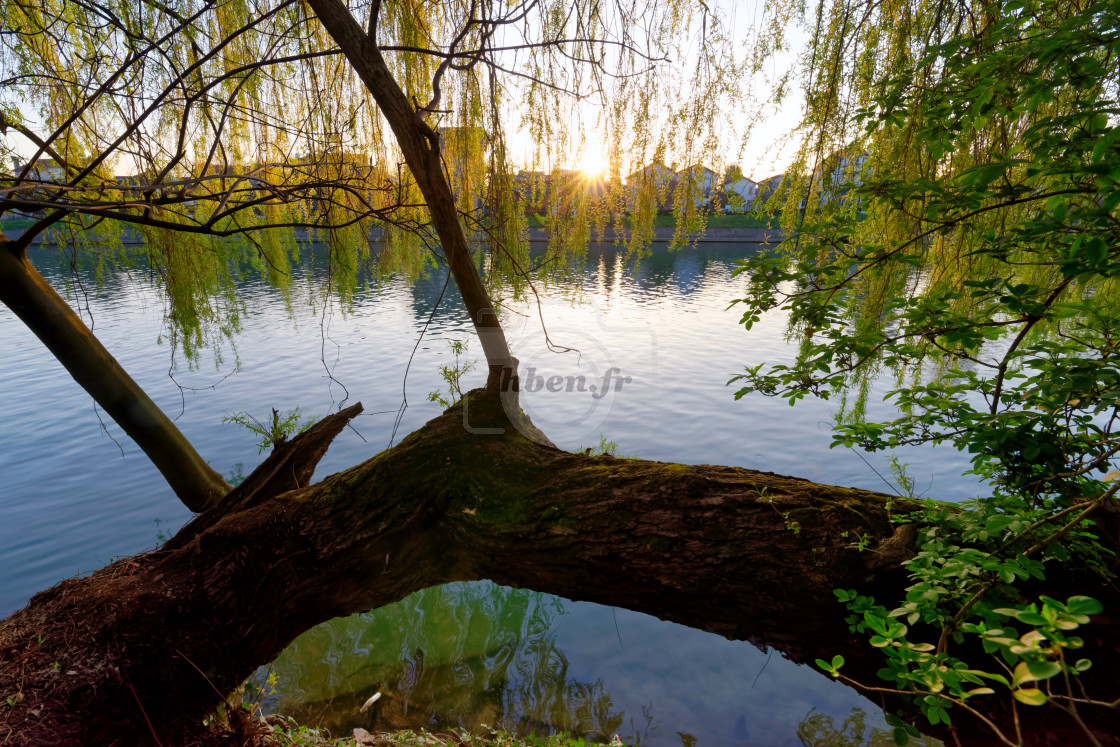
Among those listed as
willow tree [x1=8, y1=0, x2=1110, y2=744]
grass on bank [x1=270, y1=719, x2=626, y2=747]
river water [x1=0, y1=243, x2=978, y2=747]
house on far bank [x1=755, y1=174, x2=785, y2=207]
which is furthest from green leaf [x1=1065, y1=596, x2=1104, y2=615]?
grass on bank [x1=270, y1=719, x2=626, y2=747]

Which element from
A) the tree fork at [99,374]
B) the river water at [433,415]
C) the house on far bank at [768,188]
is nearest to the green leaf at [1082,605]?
the river water at [433,415]

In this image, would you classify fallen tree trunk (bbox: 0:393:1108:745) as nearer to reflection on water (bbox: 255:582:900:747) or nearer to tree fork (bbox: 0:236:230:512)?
tree fork (bbox: 0:236:230:512)

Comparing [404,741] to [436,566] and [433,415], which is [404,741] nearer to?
[436,566]

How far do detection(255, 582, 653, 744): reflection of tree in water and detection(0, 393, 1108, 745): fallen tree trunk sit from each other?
1484mm

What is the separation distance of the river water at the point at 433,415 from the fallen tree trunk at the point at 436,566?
0.72m

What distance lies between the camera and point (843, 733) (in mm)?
2898

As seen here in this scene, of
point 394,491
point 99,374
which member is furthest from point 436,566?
point 99,374

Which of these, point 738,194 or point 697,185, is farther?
point 697,185

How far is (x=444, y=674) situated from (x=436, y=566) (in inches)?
70.5

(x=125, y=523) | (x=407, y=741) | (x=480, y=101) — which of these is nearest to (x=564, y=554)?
(x=407, y=741)

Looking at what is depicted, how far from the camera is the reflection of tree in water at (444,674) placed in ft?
9.66

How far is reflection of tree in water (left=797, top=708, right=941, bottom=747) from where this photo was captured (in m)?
2.83

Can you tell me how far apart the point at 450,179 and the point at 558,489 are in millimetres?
1484

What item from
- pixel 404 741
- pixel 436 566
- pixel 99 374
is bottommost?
pixel 404 741
